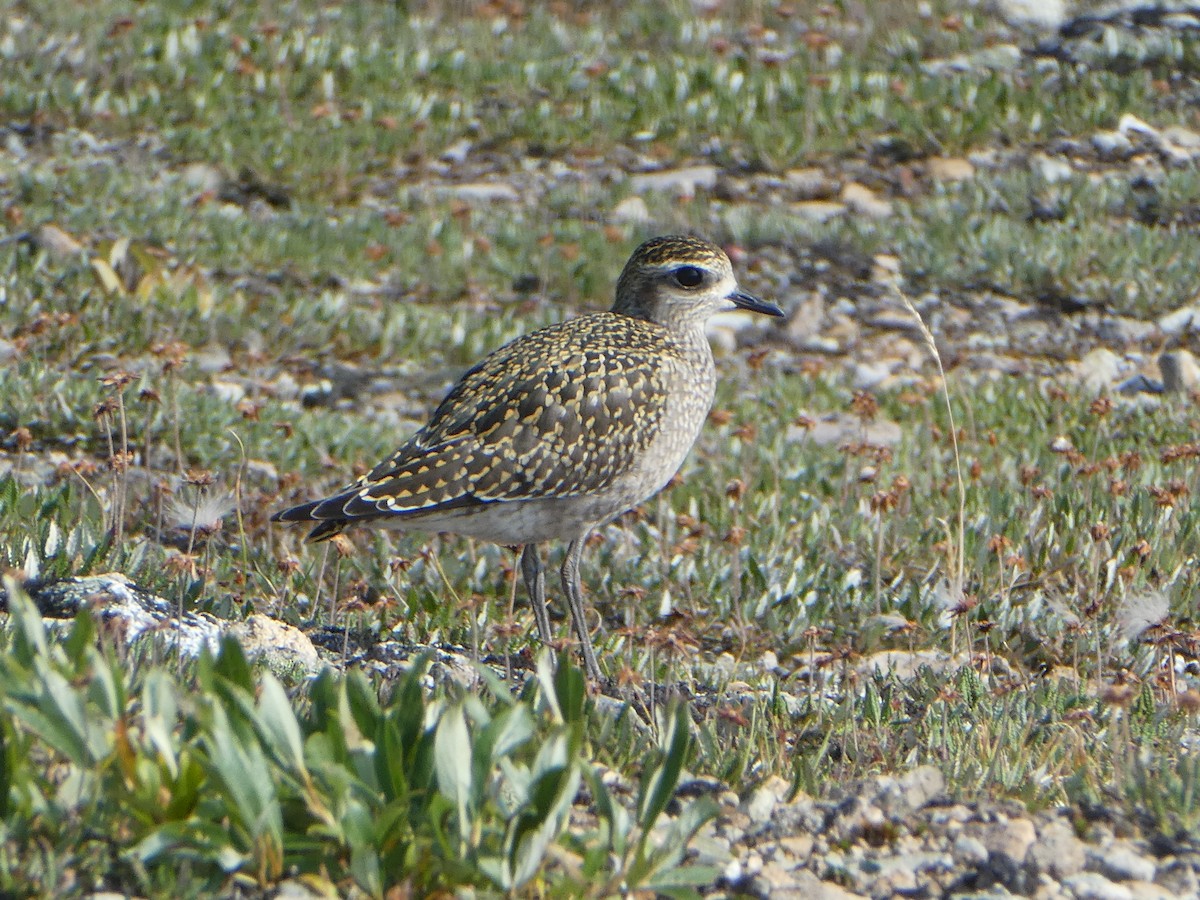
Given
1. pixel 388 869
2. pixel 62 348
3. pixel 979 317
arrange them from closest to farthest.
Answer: pixel 388 869
pixel 62 348
pixel 979 317

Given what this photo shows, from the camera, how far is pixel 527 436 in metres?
6.78

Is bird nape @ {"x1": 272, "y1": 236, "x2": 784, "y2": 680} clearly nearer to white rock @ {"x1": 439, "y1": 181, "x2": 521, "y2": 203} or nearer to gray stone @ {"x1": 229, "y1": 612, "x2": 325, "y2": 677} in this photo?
gray stone @ {"x1": 229, "y1": 612, "x2": 325, "y2": 677}

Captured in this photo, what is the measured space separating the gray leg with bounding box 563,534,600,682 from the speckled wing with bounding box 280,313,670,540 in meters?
0.38

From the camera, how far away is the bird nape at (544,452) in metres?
6.62

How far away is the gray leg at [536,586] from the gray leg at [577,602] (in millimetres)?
121

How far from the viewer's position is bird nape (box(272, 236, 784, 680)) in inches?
261

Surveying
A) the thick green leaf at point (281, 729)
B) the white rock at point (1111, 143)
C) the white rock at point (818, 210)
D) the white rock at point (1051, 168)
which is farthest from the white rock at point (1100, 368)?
the thick green leaf at point (281, 729)

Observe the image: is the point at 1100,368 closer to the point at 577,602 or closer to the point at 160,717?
the point at 577,602

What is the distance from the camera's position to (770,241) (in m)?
13.5

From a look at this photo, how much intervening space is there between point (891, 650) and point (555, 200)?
7556 mm

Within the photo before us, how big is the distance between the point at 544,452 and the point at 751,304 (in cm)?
184

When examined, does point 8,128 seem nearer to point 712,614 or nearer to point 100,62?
point 100,62

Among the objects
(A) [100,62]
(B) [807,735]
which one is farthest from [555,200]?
(B) [807,735]

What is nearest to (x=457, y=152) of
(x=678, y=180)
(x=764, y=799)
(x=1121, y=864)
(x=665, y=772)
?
(x=678, y=180)
